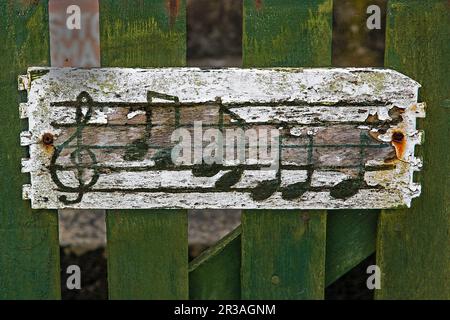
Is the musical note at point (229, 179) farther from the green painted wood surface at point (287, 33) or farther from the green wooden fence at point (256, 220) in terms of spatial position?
the green painted wood surface at point (287, 33)

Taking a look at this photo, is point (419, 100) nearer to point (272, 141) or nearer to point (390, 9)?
point (390, 9)

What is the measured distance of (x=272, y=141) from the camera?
1.66 m

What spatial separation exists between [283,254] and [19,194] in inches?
25.1

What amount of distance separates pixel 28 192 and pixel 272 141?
57 centimetres

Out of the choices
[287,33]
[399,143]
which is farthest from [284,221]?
[287,33]

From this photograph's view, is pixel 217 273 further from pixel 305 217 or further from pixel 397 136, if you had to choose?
pixel 397 136

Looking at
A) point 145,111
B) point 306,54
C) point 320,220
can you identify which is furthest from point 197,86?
point 320,220

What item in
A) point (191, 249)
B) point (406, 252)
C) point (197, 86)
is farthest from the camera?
point (191, 249)

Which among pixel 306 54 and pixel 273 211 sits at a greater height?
pixel 306 54

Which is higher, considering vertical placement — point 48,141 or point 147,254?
point 48,141

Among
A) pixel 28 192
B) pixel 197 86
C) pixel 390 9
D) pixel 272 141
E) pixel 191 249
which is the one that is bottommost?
pixel 191 249

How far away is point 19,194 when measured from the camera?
1728 mm

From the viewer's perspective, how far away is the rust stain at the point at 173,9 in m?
1.64

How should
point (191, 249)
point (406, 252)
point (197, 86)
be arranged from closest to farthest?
point (197, 86)
point (406, 252)
point (191, 249)
